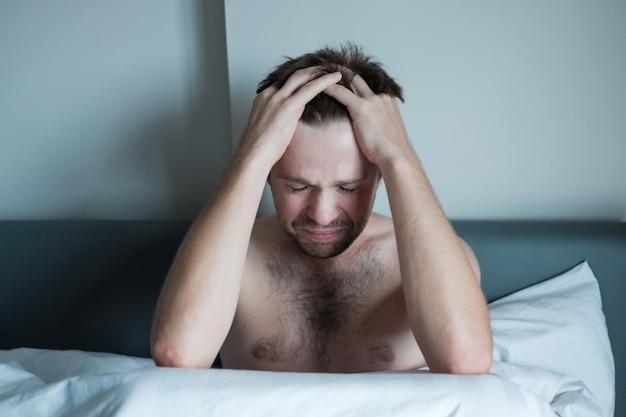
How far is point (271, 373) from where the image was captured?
820 millimetres

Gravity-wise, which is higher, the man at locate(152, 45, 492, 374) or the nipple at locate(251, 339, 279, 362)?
the man at locate(152, 45, 492, 374)

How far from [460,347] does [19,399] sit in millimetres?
645

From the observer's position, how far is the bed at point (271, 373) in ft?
2.52

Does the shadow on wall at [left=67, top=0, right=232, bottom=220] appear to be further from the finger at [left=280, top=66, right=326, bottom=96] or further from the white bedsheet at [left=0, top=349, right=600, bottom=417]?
the white bedsheet at [left=0, top=349, right=600, bottom=417]

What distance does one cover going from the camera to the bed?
77cm

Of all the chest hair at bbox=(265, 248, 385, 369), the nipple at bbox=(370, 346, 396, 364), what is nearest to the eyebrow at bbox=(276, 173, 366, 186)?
the chest hair at bbox=(265, 248, 385, 369)

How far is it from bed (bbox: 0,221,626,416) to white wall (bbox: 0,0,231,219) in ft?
0.43

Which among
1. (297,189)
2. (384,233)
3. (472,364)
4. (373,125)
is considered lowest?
(472,364)

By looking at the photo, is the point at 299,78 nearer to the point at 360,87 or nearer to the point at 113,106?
the point at 360,87

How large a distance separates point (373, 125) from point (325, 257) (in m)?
0.26

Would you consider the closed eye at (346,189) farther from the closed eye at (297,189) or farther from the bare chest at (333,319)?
the bare chest at (333,319)

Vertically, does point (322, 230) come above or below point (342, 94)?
below

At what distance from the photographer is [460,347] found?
89 centimetres

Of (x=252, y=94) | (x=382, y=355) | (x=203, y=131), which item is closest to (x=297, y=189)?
(x=382, y=355)
